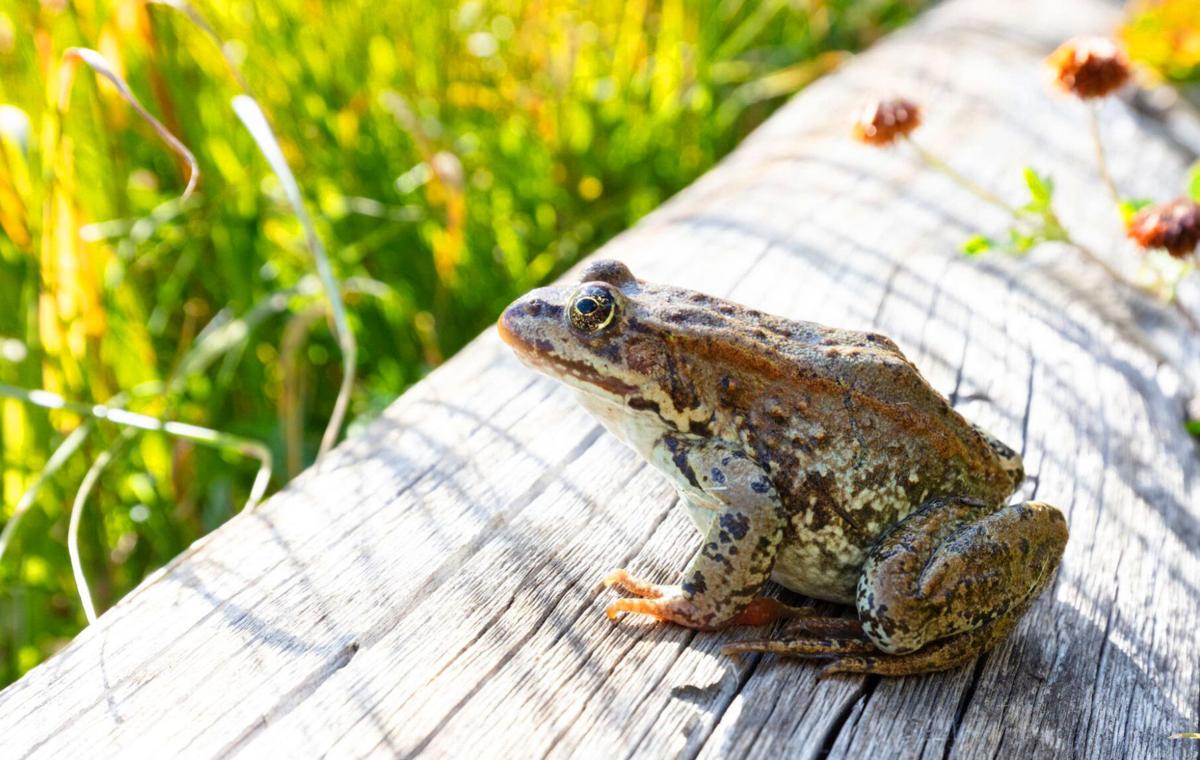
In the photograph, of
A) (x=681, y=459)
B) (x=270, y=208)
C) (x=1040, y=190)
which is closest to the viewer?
(x=681, y=459)

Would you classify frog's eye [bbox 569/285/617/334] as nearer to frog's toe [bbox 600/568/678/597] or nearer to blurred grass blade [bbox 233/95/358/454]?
frog's toe [bbox 600/568/678/597]

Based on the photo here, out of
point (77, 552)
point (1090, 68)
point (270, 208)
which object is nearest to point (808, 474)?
point (77, 552)

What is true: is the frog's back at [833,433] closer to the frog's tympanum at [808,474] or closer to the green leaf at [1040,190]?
the frog's tympanum at [808,474]

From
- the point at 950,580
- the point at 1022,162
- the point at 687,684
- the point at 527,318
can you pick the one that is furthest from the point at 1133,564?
the point at 1022,162

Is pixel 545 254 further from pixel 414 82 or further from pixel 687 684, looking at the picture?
pixel 687 684

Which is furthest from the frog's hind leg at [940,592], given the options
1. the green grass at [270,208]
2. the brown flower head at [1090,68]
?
the green grass at [270,208]

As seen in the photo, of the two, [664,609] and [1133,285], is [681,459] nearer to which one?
[664,609]

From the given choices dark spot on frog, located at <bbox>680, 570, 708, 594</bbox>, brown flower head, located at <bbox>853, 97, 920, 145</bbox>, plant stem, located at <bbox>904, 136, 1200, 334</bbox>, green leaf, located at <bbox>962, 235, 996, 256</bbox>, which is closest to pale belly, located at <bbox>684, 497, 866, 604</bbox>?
dark spot on frog, located at <bbox>680, 570, 708, 594</bbox>
